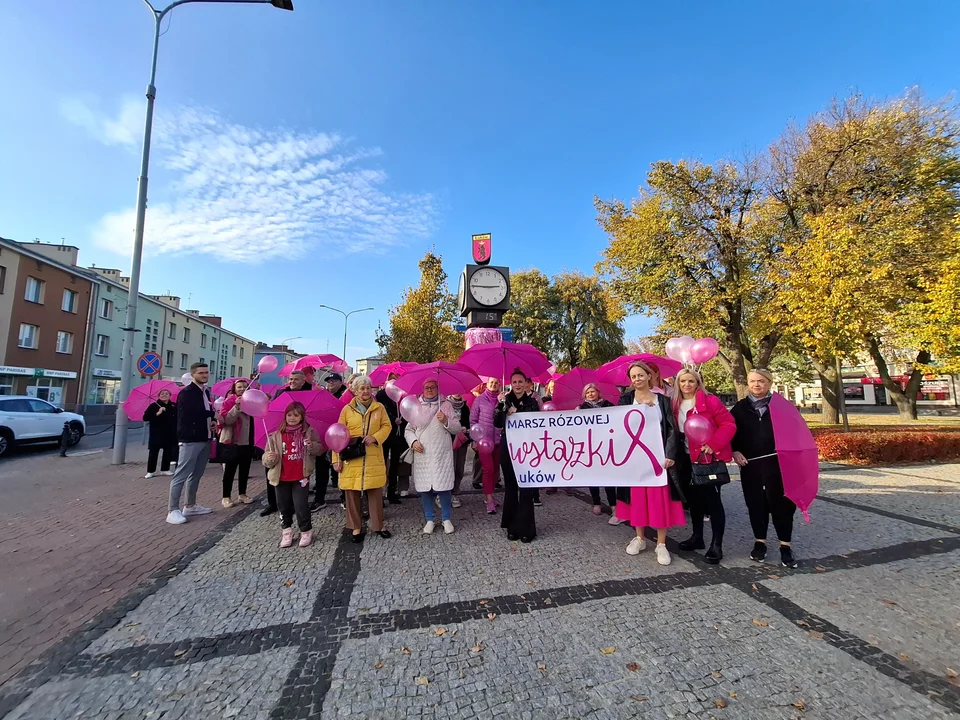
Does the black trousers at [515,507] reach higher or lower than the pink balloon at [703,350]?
lower

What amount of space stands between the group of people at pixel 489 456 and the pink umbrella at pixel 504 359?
1.31 feet

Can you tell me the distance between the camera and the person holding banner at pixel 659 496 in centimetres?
406

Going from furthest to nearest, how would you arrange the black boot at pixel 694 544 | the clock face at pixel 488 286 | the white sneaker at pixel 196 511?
the clock face at pixel 488 286
the white sneaker at pixel 196 511
the black boot at pixel 694 544

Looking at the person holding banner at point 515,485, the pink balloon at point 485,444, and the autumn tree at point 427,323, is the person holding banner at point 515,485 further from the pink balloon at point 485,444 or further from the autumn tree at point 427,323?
the autumn tree at point 427,323

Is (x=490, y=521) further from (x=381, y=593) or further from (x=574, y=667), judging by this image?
(x=574, y=667)

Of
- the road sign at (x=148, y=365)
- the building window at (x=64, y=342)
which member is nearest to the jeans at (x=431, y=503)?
the road sign at (x=148, y=365)

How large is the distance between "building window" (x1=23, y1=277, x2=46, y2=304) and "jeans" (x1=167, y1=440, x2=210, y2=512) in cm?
2753

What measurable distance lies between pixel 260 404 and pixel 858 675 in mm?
5659

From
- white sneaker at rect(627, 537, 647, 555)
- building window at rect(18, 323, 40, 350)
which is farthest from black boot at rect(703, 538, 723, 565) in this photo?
building window at rect(18, 323, 40, 350)

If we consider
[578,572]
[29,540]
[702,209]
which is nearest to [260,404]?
[29,540]

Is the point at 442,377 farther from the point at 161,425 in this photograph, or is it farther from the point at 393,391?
the point at 161,425

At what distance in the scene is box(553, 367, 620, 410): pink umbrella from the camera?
6.70 m

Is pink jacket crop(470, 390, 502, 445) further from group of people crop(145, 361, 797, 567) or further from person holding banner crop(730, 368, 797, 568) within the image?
person holding banner crop(730, 368, 797, 568)

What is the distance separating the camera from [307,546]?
4660 millimetres
